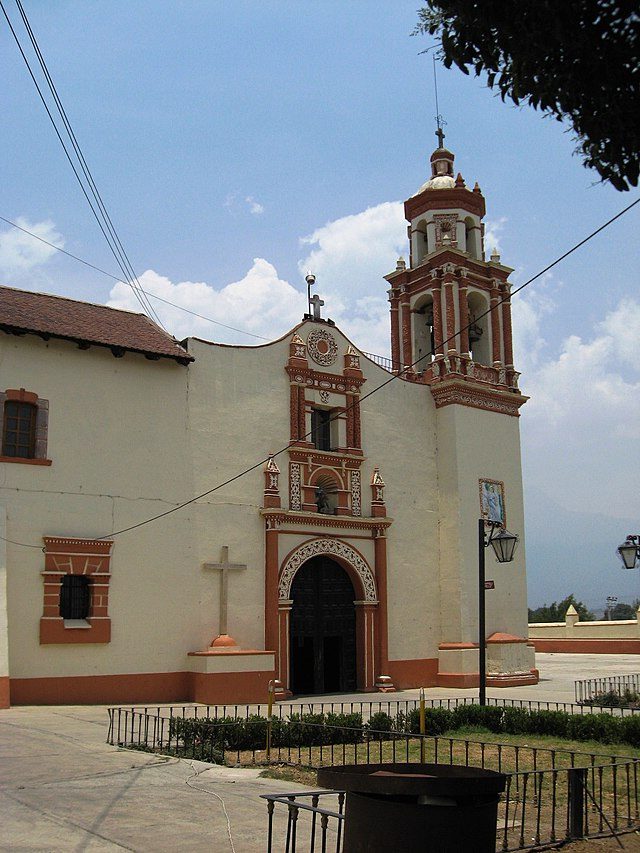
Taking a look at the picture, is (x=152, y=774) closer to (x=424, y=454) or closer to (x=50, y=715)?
(x=50, y=715)

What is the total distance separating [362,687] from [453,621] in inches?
130

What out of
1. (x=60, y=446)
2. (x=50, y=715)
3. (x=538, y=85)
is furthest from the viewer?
(x=60, y=446)

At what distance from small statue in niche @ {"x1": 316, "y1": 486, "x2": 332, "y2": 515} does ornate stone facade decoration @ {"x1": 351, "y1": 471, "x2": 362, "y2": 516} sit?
71 cm

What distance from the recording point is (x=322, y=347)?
23844 millimetres

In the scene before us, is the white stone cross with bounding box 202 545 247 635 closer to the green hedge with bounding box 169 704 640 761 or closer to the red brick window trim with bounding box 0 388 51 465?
the red brick window trim with bounding box 0 388 51 465

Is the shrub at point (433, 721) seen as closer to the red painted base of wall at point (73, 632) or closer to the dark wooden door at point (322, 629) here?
the red painted base of wall at point (73, 632)

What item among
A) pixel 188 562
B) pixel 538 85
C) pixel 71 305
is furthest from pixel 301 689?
pixel 538 85

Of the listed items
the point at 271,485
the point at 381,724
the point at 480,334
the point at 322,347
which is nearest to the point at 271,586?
the point at 271,485

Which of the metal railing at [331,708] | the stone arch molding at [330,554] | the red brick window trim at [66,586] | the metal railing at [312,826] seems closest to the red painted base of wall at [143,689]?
the metal railing at [331,708]

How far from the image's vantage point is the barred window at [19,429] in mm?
18344

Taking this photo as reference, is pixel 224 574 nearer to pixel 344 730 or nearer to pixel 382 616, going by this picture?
pixel 382 616

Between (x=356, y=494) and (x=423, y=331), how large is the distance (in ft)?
22.9

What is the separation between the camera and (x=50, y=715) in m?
15.6

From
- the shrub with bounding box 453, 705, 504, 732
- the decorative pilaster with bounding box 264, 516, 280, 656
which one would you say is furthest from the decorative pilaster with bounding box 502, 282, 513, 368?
the shrub with bounding box 453, 705, 504, 732
